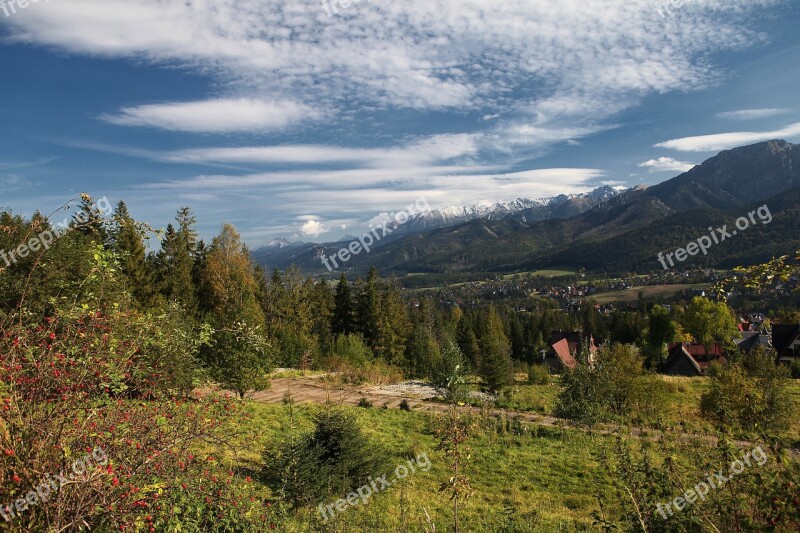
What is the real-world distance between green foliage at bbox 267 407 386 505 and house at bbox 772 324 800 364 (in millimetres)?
67336

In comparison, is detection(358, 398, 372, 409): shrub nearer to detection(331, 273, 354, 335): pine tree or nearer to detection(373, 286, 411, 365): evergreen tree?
detection(373, 286, 411, 365): evergreen tree

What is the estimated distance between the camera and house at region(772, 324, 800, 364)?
56719mm

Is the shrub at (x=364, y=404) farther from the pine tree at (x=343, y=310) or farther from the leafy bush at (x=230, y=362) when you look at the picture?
the pine tree at (x=343, y=310)

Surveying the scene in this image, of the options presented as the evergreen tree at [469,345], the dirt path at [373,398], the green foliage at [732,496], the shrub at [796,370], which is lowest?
the shrub at [796,370]

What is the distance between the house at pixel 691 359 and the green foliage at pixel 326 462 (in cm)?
5177

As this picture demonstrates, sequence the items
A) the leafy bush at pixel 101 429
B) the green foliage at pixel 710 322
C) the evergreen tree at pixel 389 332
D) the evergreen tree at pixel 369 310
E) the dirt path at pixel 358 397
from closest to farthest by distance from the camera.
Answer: the leafy bush at pixel 101 429
the dirt path at pixel 358 397
the evergreen tree at pixel 389 332
the evergreen tree at pixel 369 310
the green foliage at pixel 710 322

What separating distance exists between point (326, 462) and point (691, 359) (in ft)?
182

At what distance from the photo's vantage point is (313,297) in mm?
56750

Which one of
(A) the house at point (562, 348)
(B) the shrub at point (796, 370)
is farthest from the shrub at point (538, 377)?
(B) the shrub at point (796, 370)

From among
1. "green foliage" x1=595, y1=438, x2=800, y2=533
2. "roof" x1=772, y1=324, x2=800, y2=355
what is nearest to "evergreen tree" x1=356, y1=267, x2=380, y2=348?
"green foliage" x1=595, y1=438, x2=800, y2=533

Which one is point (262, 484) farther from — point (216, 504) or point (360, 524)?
point (216, 504)

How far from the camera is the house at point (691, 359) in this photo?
2009 inches

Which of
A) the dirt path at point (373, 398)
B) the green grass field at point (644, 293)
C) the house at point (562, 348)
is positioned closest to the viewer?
the dirt path at point (373, 398)

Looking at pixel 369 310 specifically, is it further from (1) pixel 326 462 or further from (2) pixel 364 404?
(1) pixel 326 462
